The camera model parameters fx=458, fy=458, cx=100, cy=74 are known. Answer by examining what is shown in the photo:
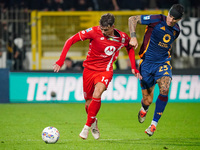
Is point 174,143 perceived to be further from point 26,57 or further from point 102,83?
point 26,57

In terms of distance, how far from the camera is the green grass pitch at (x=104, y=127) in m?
7.10

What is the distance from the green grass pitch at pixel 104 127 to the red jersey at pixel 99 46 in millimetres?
1262

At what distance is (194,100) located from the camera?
14.9 metres

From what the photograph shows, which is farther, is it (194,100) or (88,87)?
(194,100)

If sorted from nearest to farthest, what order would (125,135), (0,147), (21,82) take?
1. (0,147)
2. (125,135)
3. (21,82)

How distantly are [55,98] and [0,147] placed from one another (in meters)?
7.56

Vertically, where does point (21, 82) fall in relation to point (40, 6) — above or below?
below

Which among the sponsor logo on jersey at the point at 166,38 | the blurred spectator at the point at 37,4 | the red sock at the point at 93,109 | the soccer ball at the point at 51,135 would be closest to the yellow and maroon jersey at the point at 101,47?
the red sock at the point at 93,109

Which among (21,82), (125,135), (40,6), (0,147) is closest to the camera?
(0,147)

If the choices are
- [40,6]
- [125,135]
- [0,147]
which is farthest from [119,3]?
[0,147]

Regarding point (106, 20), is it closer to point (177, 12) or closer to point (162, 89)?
point (177, 12)

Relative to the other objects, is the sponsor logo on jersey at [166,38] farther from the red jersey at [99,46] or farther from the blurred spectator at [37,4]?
the blurred spectator at [37,4]

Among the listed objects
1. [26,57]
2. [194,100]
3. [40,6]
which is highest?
[40,6]

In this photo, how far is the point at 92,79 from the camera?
7.68 meters
